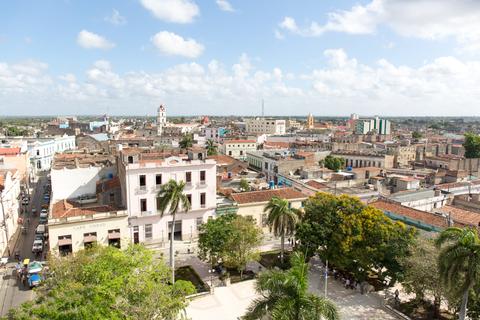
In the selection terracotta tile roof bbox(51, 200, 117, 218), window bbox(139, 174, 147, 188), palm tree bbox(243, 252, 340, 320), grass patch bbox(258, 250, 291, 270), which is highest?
window bbox(139, 174, 147, 188)

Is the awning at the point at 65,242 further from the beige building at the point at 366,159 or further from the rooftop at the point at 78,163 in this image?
the beige building at the point at 366,159

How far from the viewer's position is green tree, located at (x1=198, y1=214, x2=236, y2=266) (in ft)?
98.9

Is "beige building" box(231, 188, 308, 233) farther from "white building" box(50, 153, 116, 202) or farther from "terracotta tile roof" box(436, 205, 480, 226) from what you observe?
"white building" box(50, 153, 116, 202)

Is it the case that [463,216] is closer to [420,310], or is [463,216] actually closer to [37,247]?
[420,310]

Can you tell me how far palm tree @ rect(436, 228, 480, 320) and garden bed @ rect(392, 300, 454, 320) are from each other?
7.90 metres

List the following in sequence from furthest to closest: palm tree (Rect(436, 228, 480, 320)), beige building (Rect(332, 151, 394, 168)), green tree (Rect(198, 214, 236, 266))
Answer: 1. beige building (Rect(332, 151, 394, 168))
2. green tree (Rect(198, 214, 236, 266))
3. palm tree (Rect(436, 228, 480, 320))

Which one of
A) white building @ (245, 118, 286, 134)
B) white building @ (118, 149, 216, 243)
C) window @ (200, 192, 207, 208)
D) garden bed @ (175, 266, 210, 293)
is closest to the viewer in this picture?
garden bed @ (175, 266, 210, 293)

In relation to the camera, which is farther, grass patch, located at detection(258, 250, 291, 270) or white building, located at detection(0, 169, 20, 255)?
white building, located at detection(0, 169, 20, 255)

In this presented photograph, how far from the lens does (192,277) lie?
32188 mm

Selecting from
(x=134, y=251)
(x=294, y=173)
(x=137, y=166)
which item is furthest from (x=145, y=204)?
(x=294, y=173)

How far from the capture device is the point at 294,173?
71.2m

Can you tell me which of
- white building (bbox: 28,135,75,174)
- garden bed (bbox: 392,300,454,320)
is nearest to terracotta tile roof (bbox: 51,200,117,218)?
garden bed (bbox: 392,300,454,320)

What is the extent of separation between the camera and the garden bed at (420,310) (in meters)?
25.7

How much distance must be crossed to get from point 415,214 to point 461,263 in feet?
64.2
